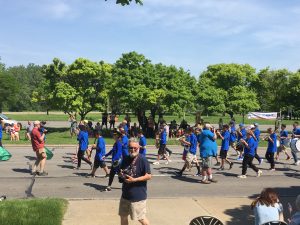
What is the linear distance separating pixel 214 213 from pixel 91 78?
977 inches

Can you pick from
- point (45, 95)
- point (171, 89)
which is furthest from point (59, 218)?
point (45, 95)

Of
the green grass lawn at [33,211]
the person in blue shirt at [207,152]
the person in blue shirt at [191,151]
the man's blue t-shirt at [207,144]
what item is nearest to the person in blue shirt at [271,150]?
the person in blue shirt at [191,151]

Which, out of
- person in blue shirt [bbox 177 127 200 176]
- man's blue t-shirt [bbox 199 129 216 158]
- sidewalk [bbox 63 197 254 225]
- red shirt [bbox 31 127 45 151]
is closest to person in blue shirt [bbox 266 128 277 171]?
person in blue shirt [bbox 177 127 200 176]

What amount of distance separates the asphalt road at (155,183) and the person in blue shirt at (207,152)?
0.31m

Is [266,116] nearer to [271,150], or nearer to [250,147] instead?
[271,150]

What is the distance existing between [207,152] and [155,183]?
67.9 inches

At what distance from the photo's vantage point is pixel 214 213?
894 centimetres

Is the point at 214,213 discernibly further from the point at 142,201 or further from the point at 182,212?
the point at 142,201

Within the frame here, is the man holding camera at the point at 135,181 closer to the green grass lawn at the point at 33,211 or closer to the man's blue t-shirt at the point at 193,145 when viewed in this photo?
the green grass lawn at the point at 33,211

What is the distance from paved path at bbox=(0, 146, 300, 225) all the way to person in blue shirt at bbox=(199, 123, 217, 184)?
1.04 ft

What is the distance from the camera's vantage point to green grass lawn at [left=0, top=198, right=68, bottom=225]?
25.6 ft

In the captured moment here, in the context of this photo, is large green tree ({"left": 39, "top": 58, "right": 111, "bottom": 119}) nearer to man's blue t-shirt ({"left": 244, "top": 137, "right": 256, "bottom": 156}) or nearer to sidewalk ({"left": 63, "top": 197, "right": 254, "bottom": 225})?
man's blue t-shirt ({"left": 244, "top": 137, "right": 256, "bottom": 156})

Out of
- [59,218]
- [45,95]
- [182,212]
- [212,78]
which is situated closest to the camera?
[59,218]

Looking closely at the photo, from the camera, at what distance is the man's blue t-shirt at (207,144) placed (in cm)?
1237
